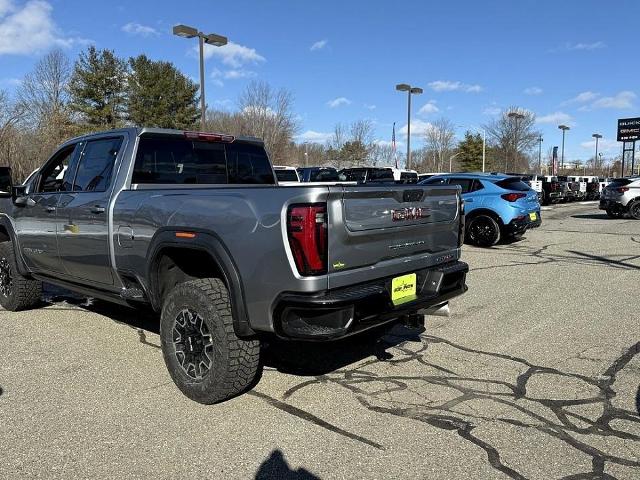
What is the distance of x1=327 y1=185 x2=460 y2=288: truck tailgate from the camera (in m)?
3.33

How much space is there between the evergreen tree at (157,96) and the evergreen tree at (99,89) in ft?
3.34

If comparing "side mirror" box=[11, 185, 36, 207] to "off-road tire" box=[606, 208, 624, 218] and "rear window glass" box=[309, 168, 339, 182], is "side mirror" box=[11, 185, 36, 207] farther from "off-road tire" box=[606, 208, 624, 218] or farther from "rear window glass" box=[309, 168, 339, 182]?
"off-road tire" box=[606, 208, 624, 218]

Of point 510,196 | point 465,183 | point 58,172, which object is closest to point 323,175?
point 465,183

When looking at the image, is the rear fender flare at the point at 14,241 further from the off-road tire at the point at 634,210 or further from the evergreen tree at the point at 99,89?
the evergreen tree at the point at 99,89

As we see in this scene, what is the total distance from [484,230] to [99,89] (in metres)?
42.0

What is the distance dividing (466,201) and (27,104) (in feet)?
132

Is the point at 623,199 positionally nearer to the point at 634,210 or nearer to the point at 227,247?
the point at 634,210

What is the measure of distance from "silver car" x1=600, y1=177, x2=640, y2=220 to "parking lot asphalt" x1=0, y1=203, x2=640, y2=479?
48.6 feet

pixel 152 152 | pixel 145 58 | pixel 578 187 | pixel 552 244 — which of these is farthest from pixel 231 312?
pixel 145 58

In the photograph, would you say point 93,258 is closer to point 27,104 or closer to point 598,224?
point 598,224

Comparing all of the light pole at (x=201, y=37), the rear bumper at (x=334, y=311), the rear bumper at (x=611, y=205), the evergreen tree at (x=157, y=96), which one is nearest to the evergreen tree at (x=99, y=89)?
the evergreen tree at (x=157, y=96)

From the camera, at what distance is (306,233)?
3205 mm

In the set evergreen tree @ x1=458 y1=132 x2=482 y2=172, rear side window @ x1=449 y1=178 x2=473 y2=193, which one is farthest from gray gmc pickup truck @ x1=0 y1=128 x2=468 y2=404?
evergreen tree @ x1=458 y1=132 x2=482 y2=172

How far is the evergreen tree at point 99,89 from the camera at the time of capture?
44.8 m
